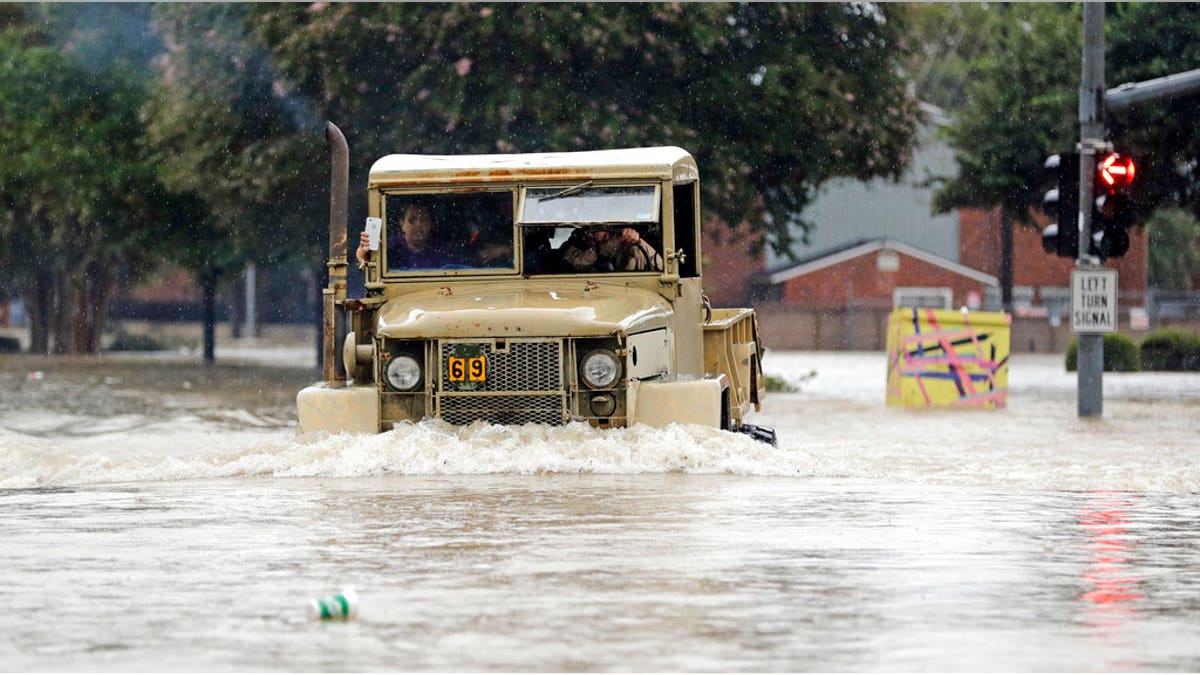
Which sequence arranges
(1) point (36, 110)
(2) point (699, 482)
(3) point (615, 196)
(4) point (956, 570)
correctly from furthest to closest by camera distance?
(1) point (36, 110)
(3) point (615, 196)
(2) point (699, 482)
(4) point (956, 570)

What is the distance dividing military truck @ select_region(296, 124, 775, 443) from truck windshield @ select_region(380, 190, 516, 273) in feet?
0.03

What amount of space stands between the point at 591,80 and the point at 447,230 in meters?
18.4

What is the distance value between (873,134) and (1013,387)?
480 centimetres

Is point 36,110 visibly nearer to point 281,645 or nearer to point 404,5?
point 404,5

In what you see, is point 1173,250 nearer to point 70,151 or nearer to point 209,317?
point 209,317

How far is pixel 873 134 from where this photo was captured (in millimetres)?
37969

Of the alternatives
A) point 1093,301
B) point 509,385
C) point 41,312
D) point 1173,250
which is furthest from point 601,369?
point 1173,250

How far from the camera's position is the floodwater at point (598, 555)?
25.4ft

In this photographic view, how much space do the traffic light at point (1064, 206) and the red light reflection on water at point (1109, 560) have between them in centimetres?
1178

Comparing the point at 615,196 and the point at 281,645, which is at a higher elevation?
the point at 615,196

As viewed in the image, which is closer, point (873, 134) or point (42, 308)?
point (873, 134)

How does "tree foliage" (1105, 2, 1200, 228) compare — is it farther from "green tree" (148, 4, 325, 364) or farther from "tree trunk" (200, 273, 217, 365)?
"tree trunk" (200, 273, 217, 365)

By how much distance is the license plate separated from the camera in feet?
50.0

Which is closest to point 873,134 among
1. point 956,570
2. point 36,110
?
point 36,110
